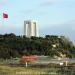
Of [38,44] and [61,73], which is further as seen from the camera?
[38,44]

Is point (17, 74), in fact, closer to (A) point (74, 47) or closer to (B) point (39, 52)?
(B) point (39, 52)

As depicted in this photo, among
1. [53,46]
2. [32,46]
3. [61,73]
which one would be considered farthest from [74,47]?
[61,73]

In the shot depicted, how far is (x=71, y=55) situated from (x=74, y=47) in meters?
18.5

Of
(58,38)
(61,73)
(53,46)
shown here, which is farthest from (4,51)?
(61,73)

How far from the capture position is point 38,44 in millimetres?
169375

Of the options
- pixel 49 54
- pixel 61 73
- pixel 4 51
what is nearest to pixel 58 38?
pixel 49 54

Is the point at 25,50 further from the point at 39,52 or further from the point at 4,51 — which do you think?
the point at 4,51

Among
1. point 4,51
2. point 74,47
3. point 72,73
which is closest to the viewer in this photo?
point 72,73

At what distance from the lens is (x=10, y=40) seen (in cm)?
17112

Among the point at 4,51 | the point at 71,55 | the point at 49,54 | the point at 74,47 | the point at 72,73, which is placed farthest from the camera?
the point at 74,47

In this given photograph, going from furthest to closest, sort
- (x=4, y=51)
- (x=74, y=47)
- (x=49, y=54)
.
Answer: (x=74, y=47) < (x=49, y=54) < (x=4, y=51)

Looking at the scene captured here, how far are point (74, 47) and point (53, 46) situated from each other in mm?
20167

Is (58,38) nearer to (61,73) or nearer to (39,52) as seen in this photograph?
(39,52)

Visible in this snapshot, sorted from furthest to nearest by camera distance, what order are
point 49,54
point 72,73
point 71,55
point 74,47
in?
point 74,47 → point 71,55 → point 49,54 → point 72,73
